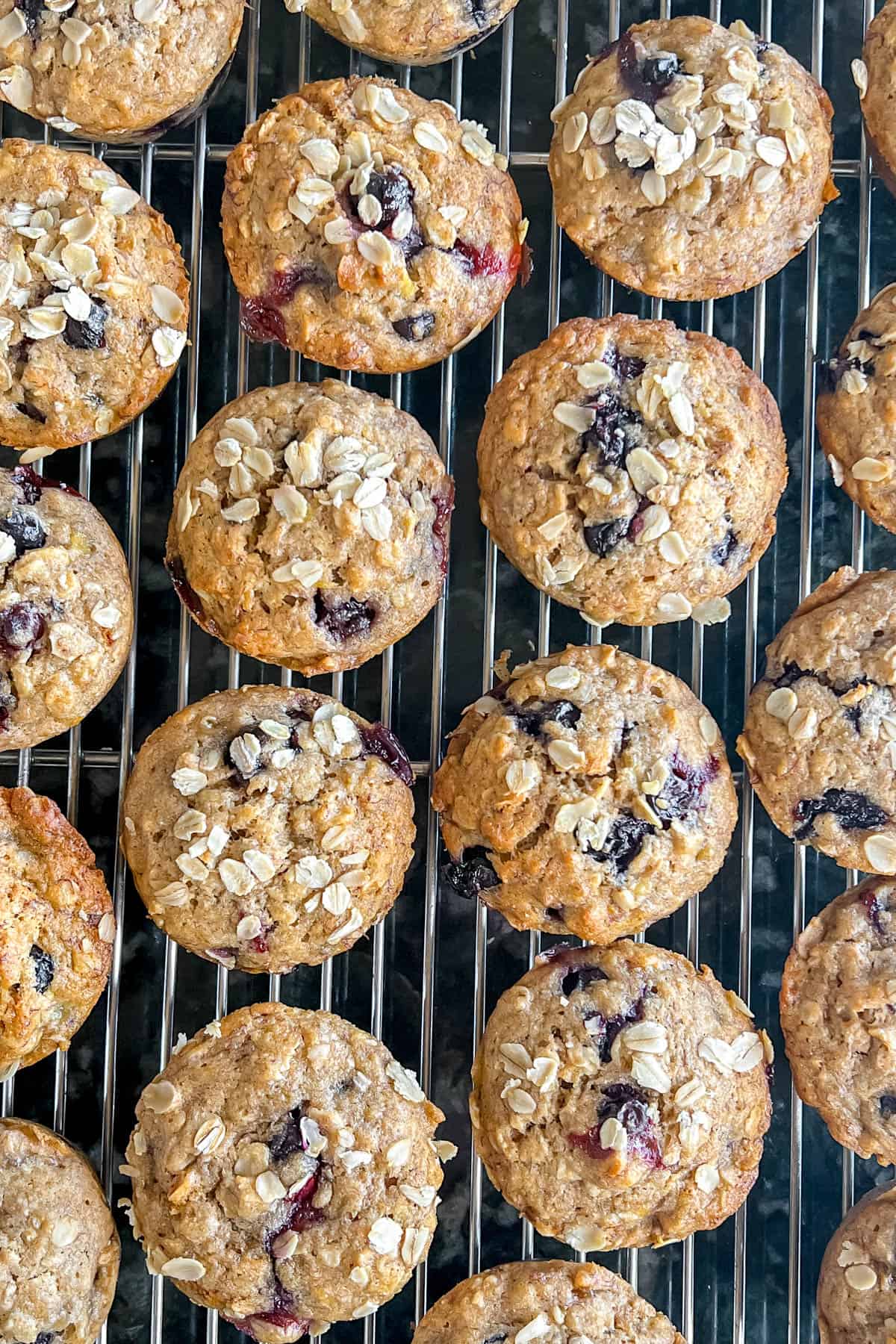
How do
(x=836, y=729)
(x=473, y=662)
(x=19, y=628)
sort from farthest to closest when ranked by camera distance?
(x=473, y=662) < (x=836, y=729) < (x=19, y=628)

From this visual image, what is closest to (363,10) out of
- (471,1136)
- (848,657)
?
(848,657)

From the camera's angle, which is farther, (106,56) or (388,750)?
(388,750)

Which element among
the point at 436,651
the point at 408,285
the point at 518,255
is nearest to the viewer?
the point at 408,285

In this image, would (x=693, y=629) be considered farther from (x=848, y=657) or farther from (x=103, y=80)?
(x=103, y=80)

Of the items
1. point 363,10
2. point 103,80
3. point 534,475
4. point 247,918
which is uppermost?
point 363,10

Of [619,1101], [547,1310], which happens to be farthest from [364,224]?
[547,1310]

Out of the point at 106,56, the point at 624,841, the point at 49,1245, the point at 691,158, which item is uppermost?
the point at 106,56

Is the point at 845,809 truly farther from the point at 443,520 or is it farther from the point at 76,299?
the point at 76,299
